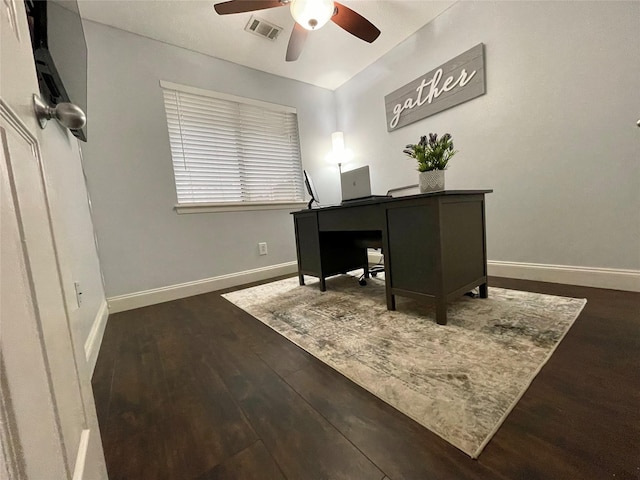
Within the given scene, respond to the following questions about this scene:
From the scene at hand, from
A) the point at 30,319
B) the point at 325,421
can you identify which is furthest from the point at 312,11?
the point at 325,421

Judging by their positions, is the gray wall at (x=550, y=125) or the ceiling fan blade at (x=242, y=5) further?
the ceiling fan blade at (x=242, y=5)

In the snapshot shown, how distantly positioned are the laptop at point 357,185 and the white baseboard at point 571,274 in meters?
1.37

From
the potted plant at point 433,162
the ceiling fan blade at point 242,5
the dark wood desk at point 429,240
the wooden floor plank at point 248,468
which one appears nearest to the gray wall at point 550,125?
the dark wood desk at point 429,240

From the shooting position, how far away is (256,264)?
293 cm

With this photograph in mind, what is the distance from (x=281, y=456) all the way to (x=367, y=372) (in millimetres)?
449

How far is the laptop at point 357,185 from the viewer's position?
1.93 meters

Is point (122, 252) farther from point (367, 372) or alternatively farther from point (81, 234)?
point (367, 372)

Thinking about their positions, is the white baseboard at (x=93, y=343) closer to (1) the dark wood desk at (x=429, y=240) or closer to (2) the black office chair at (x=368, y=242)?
(1) the dark wood desk at (x=429, y=240)

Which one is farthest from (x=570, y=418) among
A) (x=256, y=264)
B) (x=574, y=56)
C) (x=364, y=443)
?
(x=256, y=264)

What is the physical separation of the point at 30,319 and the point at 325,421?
30.5 inches

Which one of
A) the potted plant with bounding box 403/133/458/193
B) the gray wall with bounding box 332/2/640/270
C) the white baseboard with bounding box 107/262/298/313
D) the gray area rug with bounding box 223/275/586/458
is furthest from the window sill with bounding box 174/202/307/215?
the potted plant with bounding box 403/133/458/193

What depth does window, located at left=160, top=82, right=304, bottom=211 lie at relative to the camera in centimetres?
251

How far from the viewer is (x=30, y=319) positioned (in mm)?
340

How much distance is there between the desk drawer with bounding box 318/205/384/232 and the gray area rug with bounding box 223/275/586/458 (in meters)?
0.55
